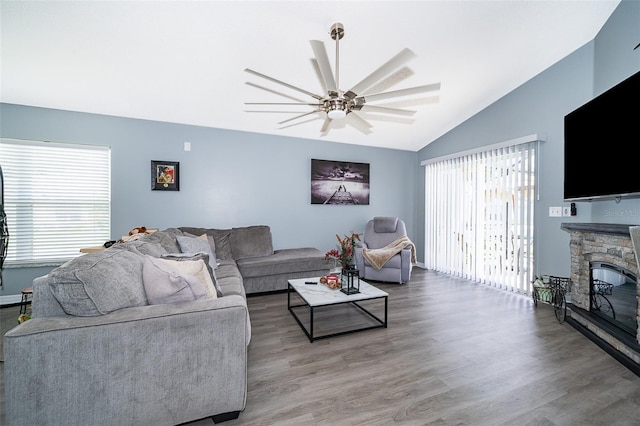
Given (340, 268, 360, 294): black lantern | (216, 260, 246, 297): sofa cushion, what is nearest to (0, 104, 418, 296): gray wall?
(216, 260, 246, 297): sofa cushion

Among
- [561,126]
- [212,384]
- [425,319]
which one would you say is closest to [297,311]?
[425,319]

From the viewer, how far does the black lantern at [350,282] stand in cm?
261

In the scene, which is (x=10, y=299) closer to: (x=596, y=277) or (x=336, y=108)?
(x=336, y=108)

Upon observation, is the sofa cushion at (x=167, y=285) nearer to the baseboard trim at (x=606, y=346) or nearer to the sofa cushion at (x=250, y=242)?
the sofa cushion at (x=250, y=242)

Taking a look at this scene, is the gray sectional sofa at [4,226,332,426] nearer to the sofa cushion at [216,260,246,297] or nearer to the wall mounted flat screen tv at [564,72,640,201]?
the sofa cushion at [216,260,246,297]

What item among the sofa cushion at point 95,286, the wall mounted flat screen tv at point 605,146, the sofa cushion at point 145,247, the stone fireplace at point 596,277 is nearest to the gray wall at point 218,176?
the sofa cushion at point 145,247

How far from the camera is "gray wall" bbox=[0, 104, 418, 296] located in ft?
11.2

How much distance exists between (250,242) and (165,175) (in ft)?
5.21

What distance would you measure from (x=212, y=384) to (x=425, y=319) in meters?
2.23

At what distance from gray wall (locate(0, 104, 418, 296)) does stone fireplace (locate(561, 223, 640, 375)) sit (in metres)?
3.00

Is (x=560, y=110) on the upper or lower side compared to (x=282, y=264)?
upper

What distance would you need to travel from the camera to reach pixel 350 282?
2.77 meters

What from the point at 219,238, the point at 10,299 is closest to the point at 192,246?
the point at 219,238

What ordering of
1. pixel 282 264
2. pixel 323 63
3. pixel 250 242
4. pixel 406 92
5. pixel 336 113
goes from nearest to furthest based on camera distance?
1. pixel 323 63
2. pixel 406 92
3. pixel 336 113
4. pixel 282 264
5. pixel 250 242
